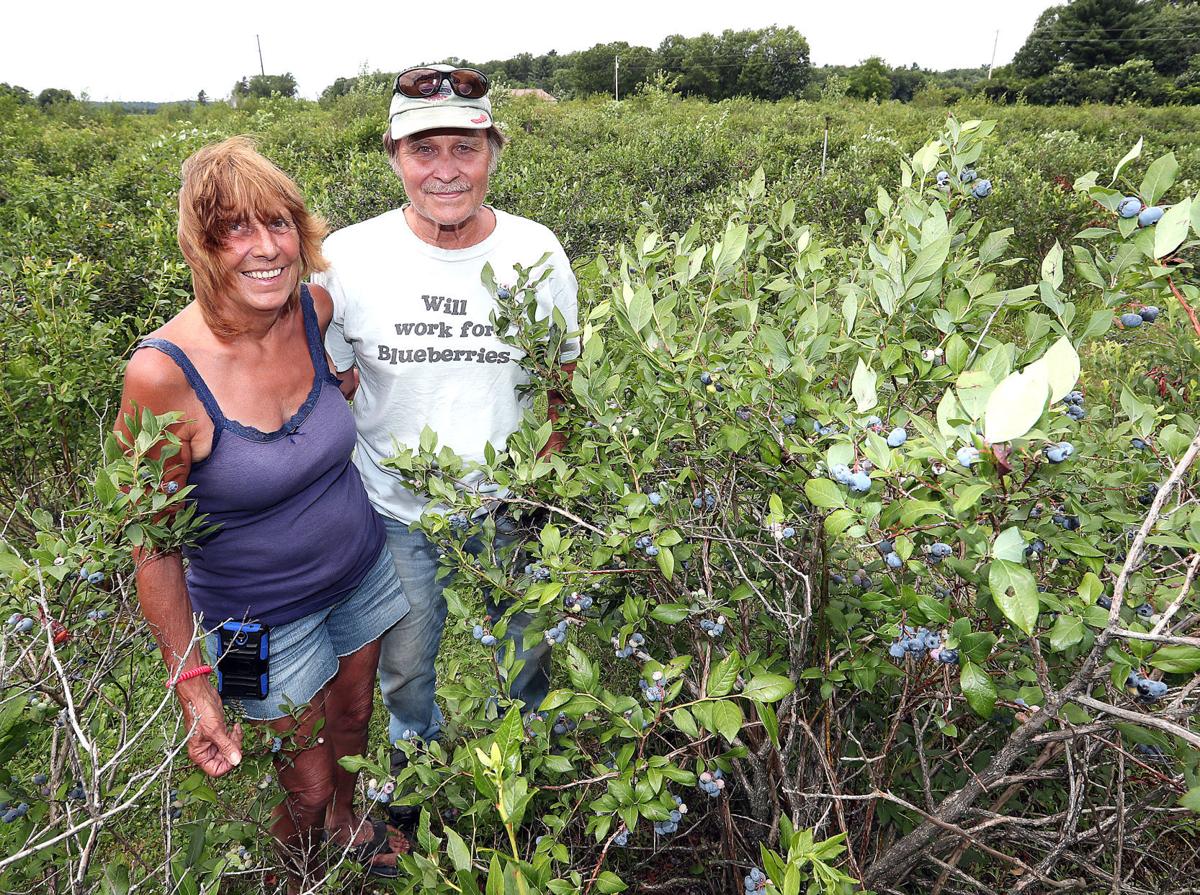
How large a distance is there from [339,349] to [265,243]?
420mm

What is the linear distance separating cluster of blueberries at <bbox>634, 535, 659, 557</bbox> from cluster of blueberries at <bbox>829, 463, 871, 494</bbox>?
40cm

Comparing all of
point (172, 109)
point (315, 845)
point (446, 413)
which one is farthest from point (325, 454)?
point (172, 109)

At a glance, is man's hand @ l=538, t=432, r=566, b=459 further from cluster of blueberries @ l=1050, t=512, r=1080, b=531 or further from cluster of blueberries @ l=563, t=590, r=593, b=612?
cluster of blueberries @ l=1050, t=512, r=1080, b=531

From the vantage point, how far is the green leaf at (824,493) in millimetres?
1060

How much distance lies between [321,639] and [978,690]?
1.69 metres

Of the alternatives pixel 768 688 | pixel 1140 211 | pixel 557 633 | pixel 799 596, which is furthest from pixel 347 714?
pixel 1140 211

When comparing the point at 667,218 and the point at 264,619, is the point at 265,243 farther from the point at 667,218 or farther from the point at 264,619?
the point at 667,218

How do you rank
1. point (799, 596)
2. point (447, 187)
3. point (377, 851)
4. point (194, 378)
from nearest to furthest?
point (194, 378) < point (799, 596) < point (447, 187) < point (377, 851)

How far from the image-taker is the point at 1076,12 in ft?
161

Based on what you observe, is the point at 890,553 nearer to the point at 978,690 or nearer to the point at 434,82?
the point at 978,690

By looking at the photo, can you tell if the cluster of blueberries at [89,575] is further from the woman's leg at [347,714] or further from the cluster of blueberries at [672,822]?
the cluster of blueberries at [672,822]

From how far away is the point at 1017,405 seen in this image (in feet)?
2.83

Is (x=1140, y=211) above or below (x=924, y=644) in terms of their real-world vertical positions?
above

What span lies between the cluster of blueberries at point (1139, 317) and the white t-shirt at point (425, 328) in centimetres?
125
